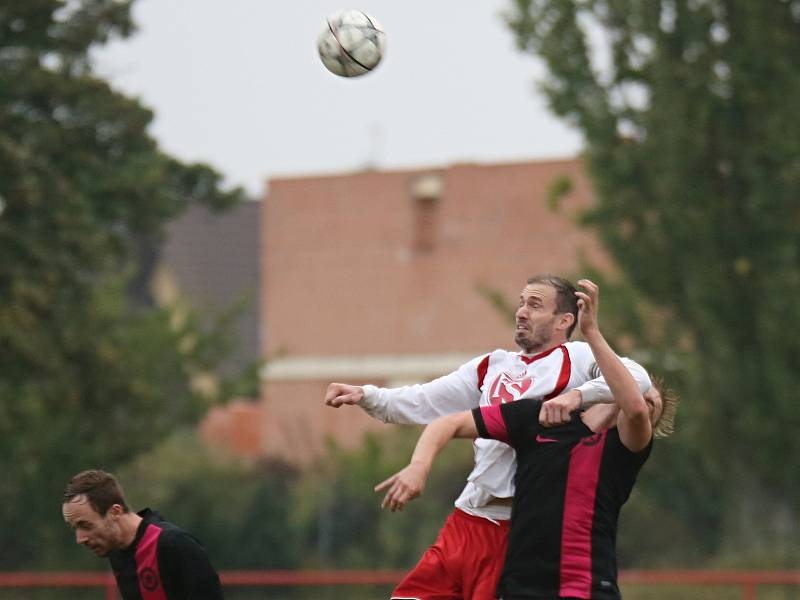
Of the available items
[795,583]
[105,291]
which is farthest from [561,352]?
[105,291]

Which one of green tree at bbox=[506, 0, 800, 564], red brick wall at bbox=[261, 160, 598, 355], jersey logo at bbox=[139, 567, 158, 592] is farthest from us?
red brick wall at bbox=[261, 160, 598, 355]

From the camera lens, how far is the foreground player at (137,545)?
6.48 m

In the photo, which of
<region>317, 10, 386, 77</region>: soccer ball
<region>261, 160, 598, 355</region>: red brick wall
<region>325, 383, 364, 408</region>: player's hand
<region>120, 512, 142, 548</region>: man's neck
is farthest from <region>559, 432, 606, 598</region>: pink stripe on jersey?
<region>261, 160, 598, 355</region>: red brick wall

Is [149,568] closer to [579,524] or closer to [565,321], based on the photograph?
[579,524]

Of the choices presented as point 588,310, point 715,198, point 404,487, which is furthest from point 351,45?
point 715,198

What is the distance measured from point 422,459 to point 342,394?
2.23 ft

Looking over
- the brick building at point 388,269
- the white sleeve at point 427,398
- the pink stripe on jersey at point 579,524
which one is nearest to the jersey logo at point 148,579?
A: the white sleeve at point 427,398

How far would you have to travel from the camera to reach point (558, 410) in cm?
582

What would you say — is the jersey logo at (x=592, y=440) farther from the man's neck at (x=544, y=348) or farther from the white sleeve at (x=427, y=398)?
the white sleeve at (x=427, y=398)

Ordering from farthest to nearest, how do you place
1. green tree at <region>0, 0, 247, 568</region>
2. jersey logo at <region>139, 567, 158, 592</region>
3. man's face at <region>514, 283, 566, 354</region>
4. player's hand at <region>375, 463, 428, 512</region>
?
green tree at <region>0, 0, 247, 568</region>
jersey logo at <region>139, 567, 158, 592</region>
man's face at <region>514, 283, 566, 354</region>
player's hand at <region>375, 463, 428, 512</region>

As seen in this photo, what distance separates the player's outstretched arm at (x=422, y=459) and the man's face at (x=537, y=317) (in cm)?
49

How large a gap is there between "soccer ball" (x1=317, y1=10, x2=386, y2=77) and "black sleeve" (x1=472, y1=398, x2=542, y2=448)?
286cm

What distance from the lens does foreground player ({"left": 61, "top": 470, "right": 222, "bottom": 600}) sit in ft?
21.3

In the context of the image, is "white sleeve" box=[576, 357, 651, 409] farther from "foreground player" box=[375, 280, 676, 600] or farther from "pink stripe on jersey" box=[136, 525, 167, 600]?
"pink stripe on jersey" box=[136, 525, 167, 600]
